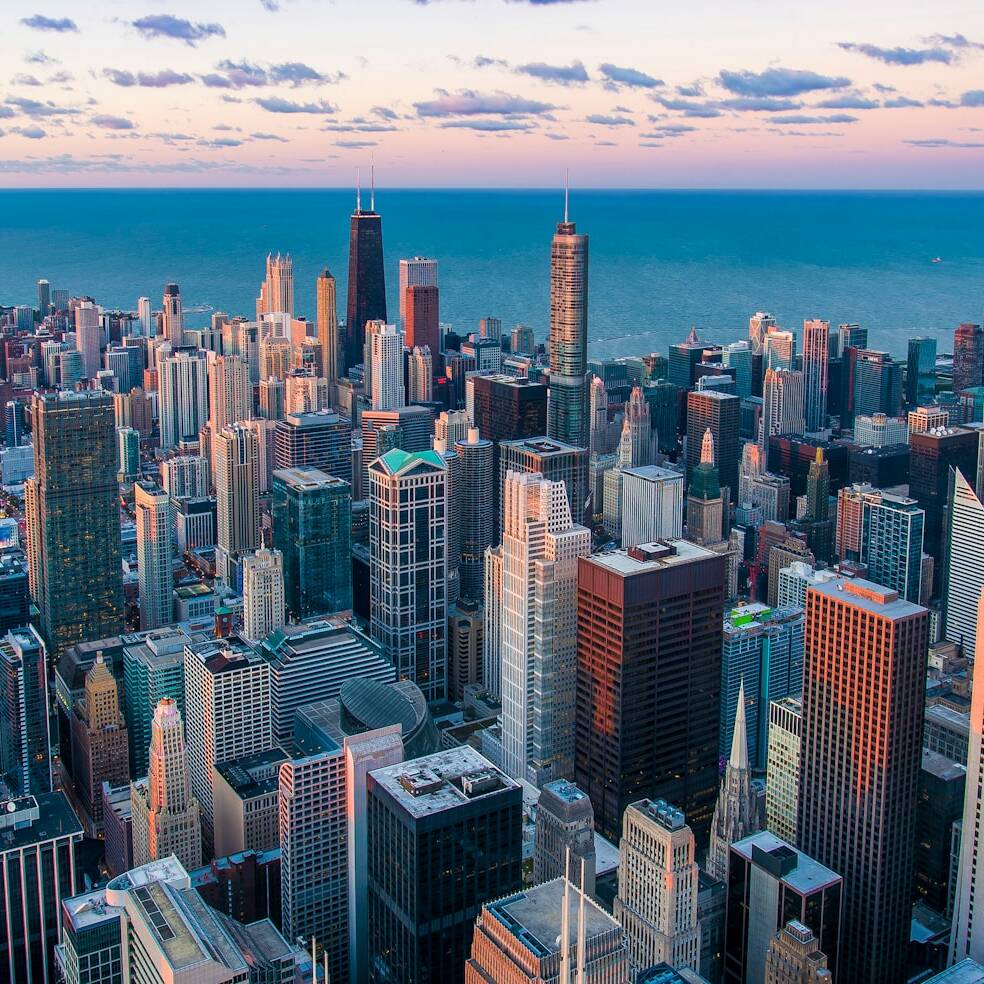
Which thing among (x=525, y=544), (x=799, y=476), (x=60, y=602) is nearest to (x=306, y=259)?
(x=799, y=476)

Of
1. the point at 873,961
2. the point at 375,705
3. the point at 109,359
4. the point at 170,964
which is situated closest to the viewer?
the point at 170,964

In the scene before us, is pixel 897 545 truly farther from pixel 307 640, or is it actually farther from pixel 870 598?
pixel 307 640

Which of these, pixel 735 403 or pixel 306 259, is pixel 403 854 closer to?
pixel 735 403

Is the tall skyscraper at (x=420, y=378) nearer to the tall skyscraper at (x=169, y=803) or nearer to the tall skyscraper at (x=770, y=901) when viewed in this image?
the tall skyscraper at (x=169, y=803)

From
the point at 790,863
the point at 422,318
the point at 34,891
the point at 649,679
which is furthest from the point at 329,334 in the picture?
the point at 790,863

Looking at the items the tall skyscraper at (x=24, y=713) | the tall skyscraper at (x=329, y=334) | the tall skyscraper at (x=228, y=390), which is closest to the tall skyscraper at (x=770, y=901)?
the tall skyscraper at (x=24, y=713)

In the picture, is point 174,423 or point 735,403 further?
point 174,423

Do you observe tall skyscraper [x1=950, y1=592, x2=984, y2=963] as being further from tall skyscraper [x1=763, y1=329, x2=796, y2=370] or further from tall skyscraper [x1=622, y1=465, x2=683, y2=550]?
tall skyscraper [x1=763, y1=329, x2=796, y2=370]
